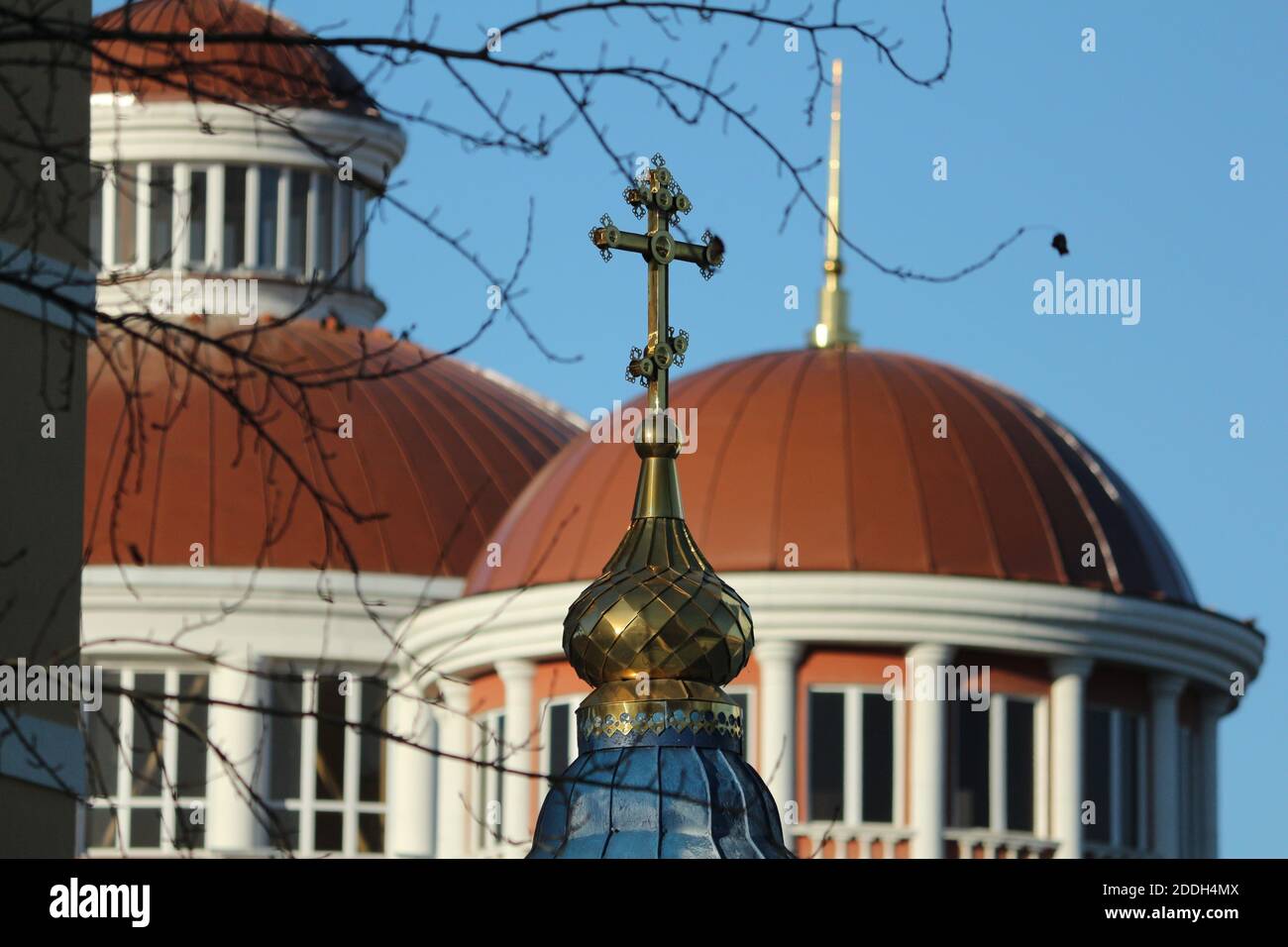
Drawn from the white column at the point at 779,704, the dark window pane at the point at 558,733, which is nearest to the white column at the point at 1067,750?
the white column at the point at 779,704

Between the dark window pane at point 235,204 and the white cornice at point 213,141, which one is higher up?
the white cornice at point 213,141

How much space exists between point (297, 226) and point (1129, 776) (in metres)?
19.2

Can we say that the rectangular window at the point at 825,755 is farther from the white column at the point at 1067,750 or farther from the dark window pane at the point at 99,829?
the dark window pane at the point at 99,829

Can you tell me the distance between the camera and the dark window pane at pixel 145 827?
190ft

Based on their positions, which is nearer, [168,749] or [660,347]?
[660,347]

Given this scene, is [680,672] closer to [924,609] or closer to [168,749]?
[924,609]

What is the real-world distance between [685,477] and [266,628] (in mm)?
10086

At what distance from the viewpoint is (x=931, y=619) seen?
5019 cm

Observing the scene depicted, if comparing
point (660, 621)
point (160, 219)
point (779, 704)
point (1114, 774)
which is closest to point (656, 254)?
point (660, 621)

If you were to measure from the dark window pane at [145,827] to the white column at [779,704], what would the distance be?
11.5 meters

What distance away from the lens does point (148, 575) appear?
5688 centimetres

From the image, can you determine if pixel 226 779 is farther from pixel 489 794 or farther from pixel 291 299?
pixel 291 299
